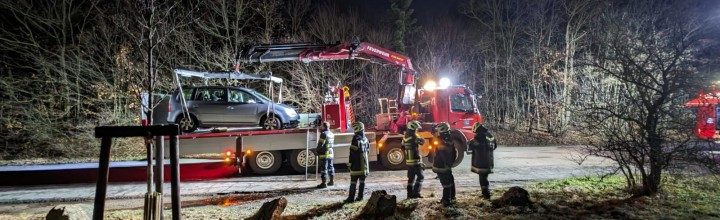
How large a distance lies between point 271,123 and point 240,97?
1.15m

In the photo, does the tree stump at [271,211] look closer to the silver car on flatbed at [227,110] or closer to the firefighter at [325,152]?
the firefighter at [325,152]

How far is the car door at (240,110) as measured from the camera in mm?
10938

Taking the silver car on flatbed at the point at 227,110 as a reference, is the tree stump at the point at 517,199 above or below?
below

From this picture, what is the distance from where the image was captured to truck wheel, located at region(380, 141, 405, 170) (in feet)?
37.5

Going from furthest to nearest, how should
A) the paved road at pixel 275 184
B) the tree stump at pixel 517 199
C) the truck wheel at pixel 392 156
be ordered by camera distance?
the truck wheel at pixel 392 156
the paved road at pixel 275 184
the tree stump at pixel 517 199

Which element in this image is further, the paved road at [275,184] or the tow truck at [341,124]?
the tow truck at [341,124]

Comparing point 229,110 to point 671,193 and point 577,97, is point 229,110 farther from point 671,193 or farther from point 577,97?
point 671,193

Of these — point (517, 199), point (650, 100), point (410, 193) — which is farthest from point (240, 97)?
point (650, 100)

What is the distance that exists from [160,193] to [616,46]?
6.83 meters

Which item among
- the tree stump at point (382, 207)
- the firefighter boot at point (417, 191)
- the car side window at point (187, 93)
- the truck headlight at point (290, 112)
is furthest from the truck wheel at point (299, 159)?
the tree stump at point (382, 207)

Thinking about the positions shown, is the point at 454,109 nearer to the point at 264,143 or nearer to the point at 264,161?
the point at 264,143

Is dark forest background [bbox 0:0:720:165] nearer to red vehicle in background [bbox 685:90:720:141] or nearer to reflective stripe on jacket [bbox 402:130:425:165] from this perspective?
red vehicle in background [bbox 685:90:720:141]

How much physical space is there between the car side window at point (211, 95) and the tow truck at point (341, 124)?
0.99m

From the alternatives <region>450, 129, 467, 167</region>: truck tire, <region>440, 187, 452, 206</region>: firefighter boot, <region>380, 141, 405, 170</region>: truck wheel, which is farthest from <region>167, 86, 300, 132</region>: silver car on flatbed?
<region>440, 187, 452, 206</region>: firefighter boot
